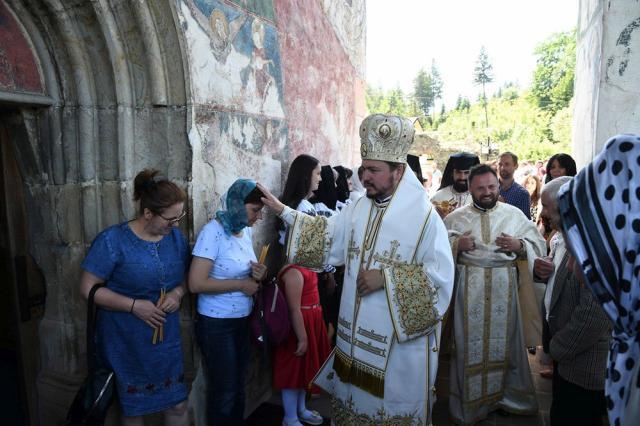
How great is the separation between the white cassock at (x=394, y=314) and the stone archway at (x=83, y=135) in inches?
45.8

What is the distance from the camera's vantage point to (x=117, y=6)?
258 centimetres

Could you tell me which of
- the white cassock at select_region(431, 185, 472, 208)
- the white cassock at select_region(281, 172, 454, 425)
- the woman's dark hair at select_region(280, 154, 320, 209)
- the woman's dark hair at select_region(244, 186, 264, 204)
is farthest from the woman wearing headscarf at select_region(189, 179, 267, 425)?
the white cassock at select_region(431, 185, 472, 208)

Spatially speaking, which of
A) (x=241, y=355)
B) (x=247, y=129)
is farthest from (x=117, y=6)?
(x=241, y=355)

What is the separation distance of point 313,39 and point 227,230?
10.5 ft

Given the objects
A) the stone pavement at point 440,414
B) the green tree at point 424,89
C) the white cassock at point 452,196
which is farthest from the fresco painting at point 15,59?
the green tree at point 424,89

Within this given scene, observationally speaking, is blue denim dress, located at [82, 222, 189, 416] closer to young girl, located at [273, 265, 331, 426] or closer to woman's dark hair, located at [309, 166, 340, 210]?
young girl, located at [273, 265, 331, 426]

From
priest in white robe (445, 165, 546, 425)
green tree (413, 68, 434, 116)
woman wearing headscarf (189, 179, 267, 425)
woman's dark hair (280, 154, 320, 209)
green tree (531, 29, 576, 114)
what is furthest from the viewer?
green tree (413, 68, 434, 116)

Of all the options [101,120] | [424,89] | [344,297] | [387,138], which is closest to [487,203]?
[387,138]

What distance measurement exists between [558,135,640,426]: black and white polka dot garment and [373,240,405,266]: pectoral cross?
44.4 inches

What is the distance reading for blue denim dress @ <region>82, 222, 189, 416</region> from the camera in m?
2.37

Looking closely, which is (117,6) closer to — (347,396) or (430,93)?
(347,396)

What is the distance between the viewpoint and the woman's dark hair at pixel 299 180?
3.79 m

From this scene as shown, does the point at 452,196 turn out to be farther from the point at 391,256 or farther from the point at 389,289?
the point at 389,289

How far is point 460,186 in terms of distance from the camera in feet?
15.6
